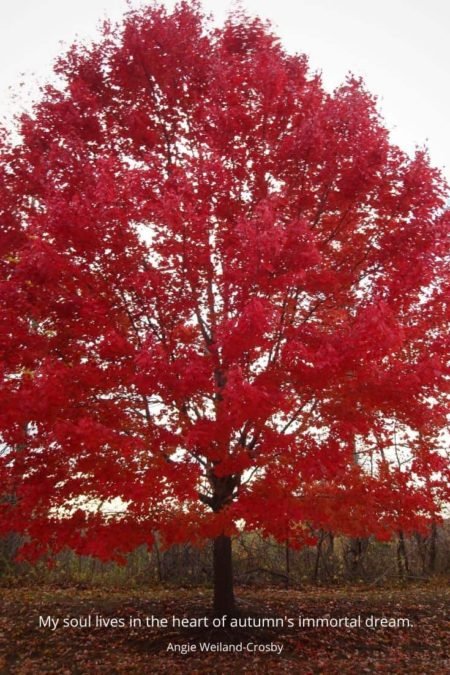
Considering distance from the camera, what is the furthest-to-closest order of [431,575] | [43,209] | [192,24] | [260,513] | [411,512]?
[431,575]
[192,24]
[43,209]
[411,512]
[260,513]

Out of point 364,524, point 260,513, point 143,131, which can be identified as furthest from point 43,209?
point 364,524

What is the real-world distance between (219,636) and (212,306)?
5.41 metres

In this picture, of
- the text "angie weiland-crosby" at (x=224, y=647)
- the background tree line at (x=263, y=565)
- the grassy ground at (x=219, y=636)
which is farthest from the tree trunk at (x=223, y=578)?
the background tree line at (x=263, y=565)

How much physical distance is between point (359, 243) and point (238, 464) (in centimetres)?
366

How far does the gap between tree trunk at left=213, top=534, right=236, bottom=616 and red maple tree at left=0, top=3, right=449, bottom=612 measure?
1.41 metres

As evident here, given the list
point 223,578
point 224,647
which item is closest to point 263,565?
point 223,578

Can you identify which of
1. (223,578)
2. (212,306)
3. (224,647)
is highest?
(212,306)

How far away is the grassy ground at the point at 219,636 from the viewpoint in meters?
8.28

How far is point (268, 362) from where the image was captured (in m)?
7.34

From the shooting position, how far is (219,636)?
905 cm

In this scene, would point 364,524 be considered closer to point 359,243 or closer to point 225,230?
point 359,243

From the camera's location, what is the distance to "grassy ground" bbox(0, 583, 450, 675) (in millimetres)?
8281

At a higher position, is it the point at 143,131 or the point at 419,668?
the point at 143,131

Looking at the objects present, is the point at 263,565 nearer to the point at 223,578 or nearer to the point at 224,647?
the point at 223,578
